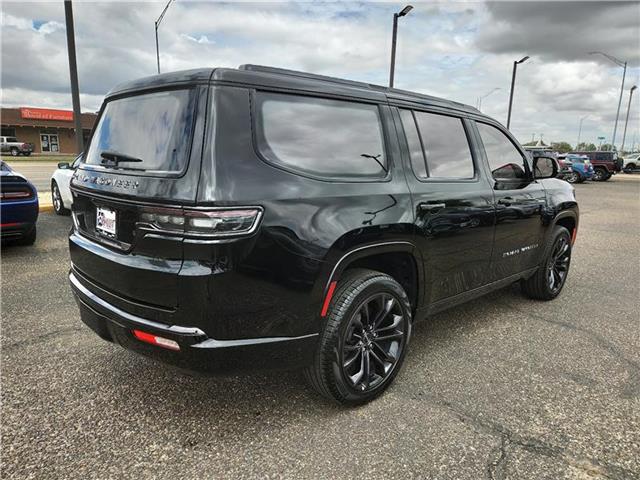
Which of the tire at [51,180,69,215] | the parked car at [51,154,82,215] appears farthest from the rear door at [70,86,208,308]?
the tire at [51,180,69,215]

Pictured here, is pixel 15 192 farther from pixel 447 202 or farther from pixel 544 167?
pixel 544 167

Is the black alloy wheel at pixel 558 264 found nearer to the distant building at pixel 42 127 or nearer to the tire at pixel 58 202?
the tire at pixel 58 202

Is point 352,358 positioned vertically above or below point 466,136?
below

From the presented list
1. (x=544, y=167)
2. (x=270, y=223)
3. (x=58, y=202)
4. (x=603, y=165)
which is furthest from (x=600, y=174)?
(x=270, y=223)

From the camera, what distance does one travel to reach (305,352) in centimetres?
244

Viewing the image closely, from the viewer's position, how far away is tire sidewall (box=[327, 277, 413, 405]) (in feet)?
8.35

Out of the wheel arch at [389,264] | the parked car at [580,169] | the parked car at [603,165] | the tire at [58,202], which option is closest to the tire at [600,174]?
the parked car at [603,165]

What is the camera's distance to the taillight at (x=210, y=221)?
207 cm

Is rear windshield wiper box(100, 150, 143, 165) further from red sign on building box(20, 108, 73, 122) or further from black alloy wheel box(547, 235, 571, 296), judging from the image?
red sign on building box(20, 108, 73, 122)

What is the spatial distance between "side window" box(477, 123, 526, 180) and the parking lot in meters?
1.33

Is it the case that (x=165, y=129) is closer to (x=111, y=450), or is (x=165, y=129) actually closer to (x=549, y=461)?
(x=111, y=450)

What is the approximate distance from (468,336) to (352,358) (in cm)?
155

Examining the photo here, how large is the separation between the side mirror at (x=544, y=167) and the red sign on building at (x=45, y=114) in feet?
174

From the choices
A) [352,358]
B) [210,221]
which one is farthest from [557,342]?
[210,221]
